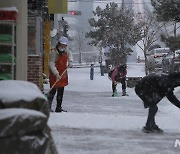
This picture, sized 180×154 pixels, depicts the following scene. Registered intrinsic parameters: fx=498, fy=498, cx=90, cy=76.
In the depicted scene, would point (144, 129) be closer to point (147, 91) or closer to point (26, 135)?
point (147, 91)

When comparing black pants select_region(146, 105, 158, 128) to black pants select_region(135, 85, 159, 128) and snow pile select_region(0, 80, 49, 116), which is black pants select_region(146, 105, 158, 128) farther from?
snow pile select_region(0, 80, 49, 116)

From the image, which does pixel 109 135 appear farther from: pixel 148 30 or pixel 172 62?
pixel 148 30

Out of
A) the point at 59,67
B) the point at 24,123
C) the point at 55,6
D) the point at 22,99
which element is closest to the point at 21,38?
the point at 59,67

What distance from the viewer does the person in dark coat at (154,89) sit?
8.61m

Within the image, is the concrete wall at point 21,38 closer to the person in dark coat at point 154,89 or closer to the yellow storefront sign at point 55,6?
the person in dark coat at point 154,89

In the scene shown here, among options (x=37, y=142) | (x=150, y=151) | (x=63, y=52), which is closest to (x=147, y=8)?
(x=63, y=52)

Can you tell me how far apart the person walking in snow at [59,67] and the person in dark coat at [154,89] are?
2.65 m

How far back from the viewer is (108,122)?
32.1 ft

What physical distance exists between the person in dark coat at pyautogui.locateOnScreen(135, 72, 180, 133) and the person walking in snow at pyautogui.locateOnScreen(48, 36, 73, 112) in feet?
8.71

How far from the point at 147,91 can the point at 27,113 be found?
475 centimetres

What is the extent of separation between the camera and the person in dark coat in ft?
28.2

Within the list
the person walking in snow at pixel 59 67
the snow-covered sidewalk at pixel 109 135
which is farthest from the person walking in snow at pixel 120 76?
the person walking in snow at pixel 59 67

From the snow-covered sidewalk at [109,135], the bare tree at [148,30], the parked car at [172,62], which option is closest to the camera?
the snow-covered sidewalk at [109,135]

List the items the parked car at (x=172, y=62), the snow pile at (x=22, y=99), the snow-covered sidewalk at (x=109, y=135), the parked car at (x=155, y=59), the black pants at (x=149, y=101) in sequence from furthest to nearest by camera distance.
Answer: the parked car at (x=155, y=59), the parked car at (x=172, y=62), the black pants at (x=149, y=101), the snow-covered sidewalk at (x=109, y=135), the snow pile at (x=22, y=99)
